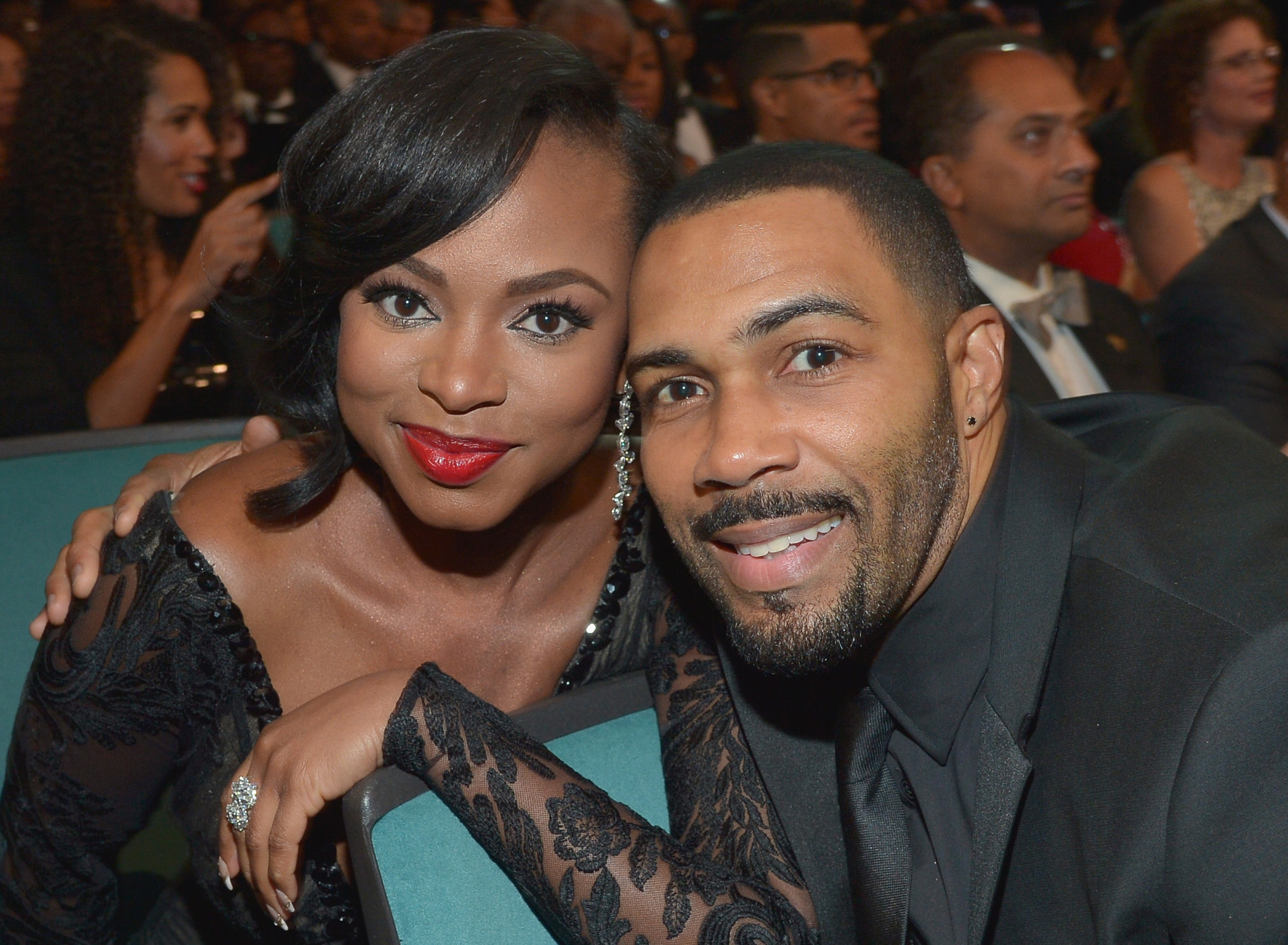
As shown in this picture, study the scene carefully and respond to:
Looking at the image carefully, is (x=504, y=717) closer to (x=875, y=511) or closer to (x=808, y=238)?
(x=875, y=511)

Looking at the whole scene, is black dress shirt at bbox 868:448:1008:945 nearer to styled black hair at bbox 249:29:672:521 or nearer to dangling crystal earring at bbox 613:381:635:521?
dangling crystal earring at bbox 613:381:635:521

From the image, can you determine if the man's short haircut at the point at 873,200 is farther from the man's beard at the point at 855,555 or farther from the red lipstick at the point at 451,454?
the red lipstick at the point at 451,454

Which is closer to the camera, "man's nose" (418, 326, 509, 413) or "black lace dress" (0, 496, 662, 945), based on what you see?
"man's nose" (418, 326, 509, 413)

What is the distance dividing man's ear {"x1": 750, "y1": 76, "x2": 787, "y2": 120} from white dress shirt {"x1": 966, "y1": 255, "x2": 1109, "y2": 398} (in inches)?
63.1

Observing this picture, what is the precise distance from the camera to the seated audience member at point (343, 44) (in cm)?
579

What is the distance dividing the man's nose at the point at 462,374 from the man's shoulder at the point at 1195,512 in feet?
2.52

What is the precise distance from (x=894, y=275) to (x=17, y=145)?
9.22 feet

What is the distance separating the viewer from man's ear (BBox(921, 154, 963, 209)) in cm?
361

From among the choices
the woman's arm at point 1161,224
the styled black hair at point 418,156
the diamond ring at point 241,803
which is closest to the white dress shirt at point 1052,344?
the woman's arm at point 1161,224

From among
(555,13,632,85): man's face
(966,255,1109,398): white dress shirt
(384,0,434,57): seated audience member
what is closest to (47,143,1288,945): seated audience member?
(966,255,1109,398): white dress shirt

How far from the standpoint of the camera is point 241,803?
1638mm

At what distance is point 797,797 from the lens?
168 cm

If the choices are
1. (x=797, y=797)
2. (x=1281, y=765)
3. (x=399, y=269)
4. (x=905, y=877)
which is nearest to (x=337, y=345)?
(x=399, y=269)

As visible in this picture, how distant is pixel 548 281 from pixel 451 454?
0.90 ft
